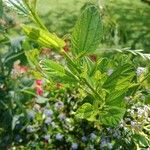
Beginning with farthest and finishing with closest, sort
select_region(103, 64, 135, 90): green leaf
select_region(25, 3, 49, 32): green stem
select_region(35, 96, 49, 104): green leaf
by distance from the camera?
1. select_region(35, 96, 49, 104): green leaf
2. select_region(103, 64, 135, 90): green leaf
3. select_region(25, 3, 49, 32): green stem

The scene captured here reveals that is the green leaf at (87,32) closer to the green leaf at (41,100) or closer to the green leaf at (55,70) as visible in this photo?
the green leaf at (55,70)

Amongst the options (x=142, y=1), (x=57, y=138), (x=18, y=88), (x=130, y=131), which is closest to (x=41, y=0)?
(x=142, y=1)

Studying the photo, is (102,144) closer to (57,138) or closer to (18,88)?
(57,138)

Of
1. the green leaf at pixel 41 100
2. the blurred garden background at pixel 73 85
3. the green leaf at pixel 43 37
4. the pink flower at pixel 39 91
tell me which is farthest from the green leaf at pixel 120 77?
the pink flower at pixel 39 91

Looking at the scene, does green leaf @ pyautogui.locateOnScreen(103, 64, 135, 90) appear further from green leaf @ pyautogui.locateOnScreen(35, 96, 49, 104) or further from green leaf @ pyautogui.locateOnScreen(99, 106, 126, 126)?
green leaf @ pyautogui.locateOnScreen(35, 96, 49, 104)

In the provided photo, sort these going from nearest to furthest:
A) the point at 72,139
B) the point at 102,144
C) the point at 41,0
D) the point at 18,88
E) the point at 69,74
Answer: the point at 69,74 → the point at 102,144 → the point at 72,139 → the point at 18,88 → the point at 41,0

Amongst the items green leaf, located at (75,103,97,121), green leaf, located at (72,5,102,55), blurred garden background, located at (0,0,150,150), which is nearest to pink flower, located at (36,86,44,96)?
blurred garden background, located at (0,0,150,150)
